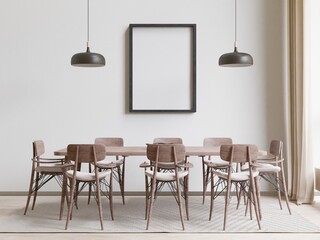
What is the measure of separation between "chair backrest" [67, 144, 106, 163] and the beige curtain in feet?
8.90

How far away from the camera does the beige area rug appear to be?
3.72 metres

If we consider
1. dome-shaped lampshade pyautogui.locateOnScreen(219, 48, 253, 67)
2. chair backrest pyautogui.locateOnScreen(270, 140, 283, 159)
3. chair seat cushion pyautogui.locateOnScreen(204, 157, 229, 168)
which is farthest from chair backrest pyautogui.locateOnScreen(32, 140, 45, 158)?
chair backrest pyautogui.locateOnScreen(270, 140, 283, 159)

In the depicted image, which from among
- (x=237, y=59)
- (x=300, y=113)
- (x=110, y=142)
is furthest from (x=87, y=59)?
(x=300, y=113)

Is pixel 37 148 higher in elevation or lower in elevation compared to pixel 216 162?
higher

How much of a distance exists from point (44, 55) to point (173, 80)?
1908 mm

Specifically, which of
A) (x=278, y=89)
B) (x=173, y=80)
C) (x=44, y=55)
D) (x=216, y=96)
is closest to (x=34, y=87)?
(x=44, y=55)

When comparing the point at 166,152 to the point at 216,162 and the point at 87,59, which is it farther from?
the point at 216,162

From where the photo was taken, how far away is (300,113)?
4.96 m

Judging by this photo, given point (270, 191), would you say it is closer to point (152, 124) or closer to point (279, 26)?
point (152, 124)

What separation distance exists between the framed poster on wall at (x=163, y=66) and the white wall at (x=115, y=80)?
13cm

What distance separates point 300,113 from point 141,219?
2.53m

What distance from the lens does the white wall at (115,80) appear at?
5430 millimetres

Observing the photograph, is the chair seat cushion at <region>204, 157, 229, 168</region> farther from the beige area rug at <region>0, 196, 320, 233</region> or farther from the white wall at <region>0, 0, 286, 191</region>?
the beige area rug at <region>0, 196, 320, 233</region>

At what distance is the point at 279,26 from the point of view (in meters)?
5.46
